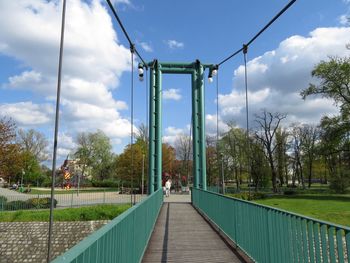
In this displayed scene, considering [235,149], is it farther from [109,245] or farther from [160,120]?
[109,245]

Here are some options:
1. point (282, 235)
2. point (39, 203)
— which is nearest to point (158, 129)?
point (39, 203)

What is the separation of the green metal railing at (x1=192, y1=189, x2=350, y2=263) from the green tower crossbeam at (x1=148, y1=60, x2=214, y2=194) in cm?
1217

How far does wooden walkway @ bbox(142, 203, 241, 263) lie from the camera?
667cm

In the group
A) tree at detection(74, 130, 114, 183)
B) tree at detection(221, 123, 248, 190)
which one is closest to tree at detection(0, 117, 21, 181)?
tree at detection(221, 123, 248, 190)

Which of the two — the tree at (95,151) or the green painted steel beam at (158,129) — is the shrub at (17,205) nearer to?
the green painted steel beam at (158,129)

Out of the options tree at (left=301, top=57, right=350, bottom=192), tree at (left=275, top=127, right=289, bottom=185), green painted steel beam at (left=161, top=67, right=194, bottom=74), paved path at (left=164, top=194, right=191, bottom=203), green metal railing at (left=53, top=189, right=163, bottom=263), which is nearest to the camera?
green metal railing at (left=53, top=189, right=163, bottom=263)

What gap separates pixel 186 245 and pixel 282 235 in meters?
3.66

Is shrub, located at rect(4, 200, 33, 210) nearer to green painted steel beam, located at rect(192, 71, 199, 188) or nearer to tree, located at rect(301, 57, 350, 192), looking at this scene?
green painted steel beam, located at rect(192, 71, 199, 188)

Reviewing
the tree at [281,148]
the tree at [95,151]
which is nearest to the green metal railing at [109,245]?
the tree at [281,148]

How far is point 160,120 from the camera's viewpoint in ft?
67.8

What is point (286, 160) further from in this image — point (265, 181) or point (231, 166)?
point (231, 166)

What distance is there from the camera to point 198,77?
2172 centimetres

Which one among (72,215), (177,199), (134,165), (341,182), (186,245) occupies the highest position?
(134,165)

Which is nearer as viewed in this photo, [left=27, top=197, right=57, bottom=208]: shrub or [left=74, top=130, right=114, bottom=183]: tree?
[left=27, top=197, right=57, bottom=208]: shrub
